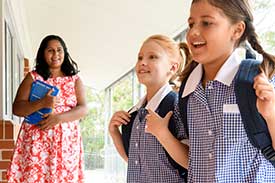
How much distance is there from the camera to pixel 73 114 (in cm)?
260

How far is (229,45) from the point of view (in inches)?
50.5

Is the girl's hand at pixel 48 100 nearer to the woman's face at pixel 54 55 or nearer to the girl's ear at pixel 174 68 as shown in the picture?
the woman's face at pixel 54 55

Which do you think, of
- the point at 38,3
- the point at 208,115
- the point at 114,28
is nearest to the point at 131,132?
the point at 208,115

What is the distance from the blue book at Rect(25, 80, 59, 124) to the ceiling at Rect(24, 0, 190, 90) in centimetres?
154

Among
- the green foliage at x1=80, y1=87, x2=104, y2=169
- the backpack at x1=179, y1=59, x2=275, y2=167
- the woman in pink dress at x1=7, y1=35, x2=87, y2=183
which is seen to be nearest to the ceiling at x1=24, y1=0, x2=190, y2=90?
the woman in pink dress at x1=7, y1=35, x2=87, y2=183

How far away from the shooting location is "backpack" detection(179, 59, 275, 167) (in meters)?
1.13

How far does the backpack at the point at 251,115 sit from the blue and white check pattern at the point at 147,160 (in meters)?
0.35

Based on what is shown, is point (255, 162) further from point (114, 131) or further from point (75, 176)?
point (75, 176)

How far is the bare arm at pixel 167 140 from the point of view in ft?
4.63

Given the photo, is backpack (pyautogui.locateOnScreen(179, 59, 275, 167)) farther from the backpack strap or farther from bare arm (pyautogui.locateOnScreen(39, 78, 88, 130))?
bare arm (pyautogui.locateOnScreen(39, 78, 88, 130))

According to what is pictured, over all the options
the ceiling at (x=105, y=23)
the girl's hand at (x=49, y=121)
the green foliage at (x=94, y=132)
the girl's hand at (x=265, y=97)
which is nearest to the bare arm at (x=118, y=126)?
the girl's hand at (x=265, y=97)

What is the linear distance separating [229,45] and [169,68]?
0.47 metres

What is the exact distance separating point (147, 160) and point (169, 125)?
0.18 metres

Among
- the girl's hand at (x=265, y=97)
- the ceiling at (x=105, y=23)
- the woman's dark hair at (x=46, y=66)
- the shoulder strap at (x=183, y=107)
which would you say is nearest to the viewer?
the girl's hand at (x=265, y=97)
